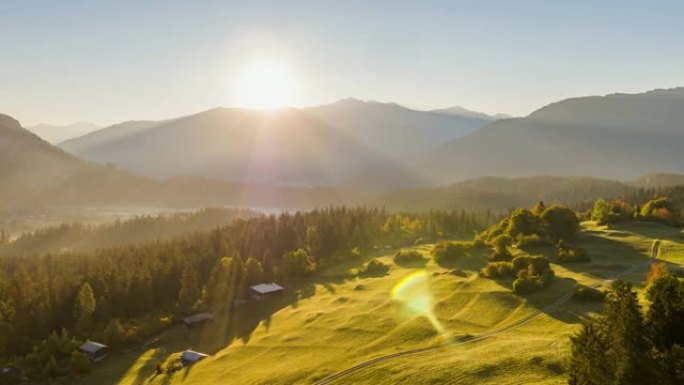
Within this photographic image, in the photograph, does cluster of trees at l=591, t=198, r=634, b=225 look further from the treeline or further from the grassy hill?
the treeline

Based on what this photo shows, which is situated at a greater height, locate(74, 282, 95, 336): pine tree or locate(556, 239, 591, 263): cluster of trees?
locate(556, 239, 591, 263): cluster of trees

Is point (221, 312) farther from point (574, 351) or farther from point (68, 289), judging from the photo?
point (574, 351)

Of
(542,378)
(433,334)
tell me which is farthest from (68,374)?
(542,378)

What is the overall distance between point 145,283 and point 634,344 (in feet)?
392

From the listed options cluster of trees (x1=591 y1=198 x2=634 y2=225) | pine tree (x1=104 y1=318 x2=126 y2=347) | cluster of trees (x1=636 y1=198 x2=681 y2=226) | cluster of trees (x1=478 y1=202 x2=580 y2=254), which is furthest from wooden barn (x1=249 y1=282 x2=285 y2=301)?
cluster of trees (x1=636 y1=198 x2=681 y2=226)

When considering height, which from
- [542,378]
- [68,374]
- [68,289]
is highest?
[542,378]

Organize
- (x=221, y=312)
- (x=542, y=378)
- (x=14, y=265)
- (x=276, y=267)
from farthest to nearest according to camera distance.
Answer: (x=14, y=265)
(x=276, y=267)
(x=221, y=312)
(x=542, y=378)

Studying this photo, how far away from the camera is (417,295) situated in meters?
86.6

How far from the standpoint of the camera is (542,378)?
45906 millimetres

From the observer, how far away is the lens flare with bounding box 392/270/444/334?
7455 cm

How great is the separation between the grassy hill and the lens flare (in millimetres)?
1180

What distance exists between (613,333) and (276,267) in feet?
390

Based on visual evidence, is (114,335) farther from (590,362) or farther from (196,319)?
(590,362)

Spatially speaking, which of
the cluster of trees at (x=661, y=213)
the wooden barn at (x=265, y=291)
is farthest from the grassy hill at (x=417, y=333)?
the wooden barn at (x=265, y=291)
